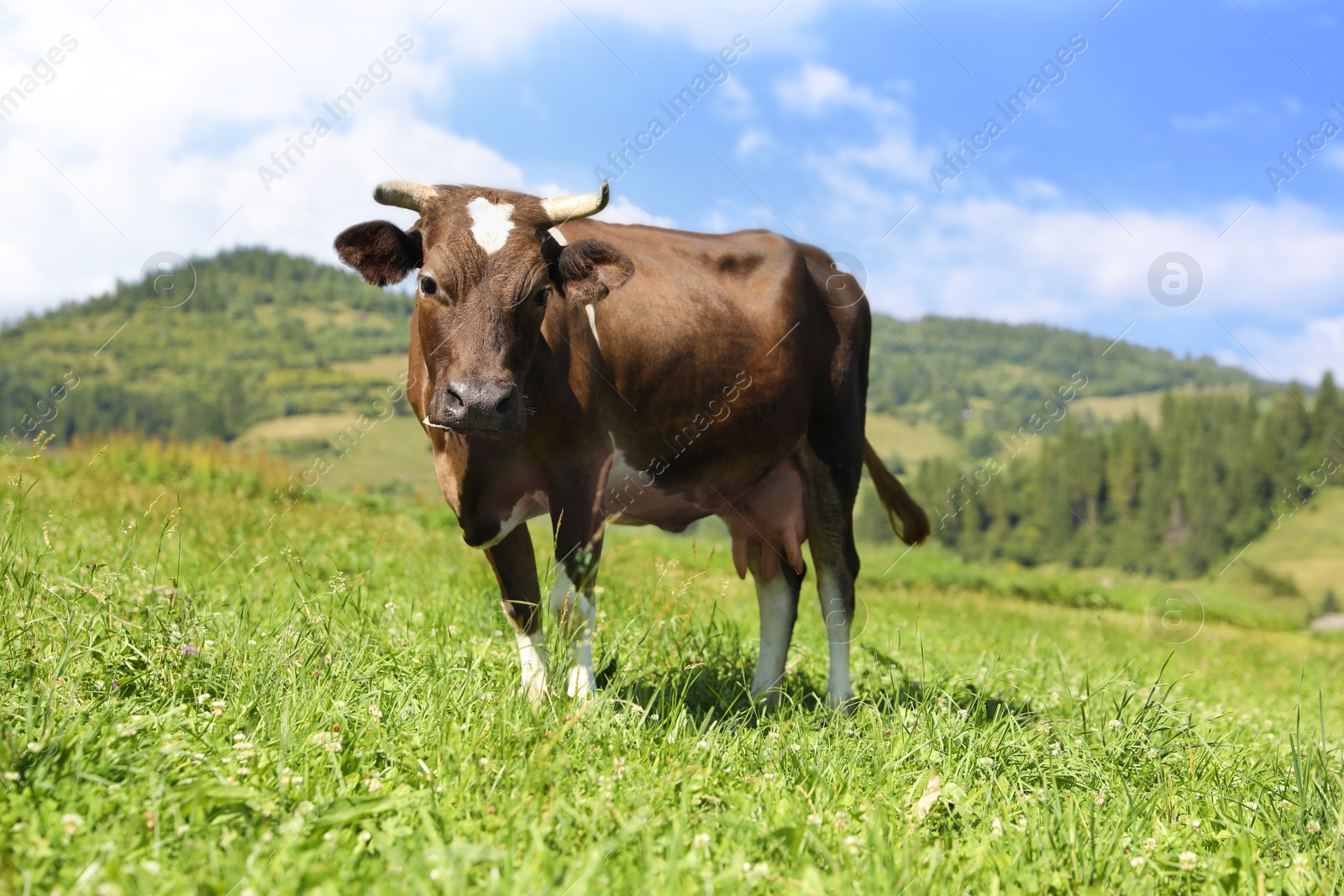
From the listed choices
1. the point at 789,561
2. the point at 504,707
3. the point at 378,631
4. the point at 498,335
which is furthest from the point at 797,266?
the point at 504,707

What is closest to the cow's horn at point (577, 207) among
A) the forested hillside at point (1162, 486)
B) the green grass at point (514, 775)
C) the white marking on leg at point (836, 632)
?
the green grass at point (514, 775)

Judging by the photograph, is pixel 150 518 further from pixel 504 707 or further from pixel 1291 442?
pixel 1291 442

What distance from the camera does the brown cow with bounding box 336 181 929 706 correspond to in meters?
4.23

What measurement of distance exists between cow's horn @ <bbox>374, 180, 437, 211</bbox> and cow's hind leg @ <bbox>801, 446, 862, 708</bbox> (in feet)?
9.37

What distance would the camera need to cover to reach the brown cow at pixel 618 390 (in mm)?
4227

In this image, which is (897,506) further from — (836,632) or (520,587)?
(520,587)

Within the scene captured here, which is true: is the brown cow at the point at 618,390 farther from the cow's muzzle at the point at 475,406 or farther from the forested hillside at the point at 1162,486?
the forested hillside at the point at 1162,486

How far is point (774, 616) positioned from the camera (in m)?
5.88

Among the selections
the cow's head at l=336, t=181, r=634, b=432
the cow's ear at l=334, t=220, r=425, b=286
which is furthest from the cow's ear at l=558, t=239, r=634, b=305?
the cow's ear at l=334, t=220, r=425, b=286

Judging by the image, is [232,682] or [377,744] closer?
[377,744]

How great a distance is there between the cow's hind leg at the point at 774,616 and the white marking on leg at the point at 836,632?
6.9 inches

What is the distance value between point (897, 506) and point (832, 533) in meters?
1.24

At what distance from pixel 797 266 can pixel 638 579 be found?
3637 mm

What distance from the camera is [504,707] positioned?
10.8 feet
